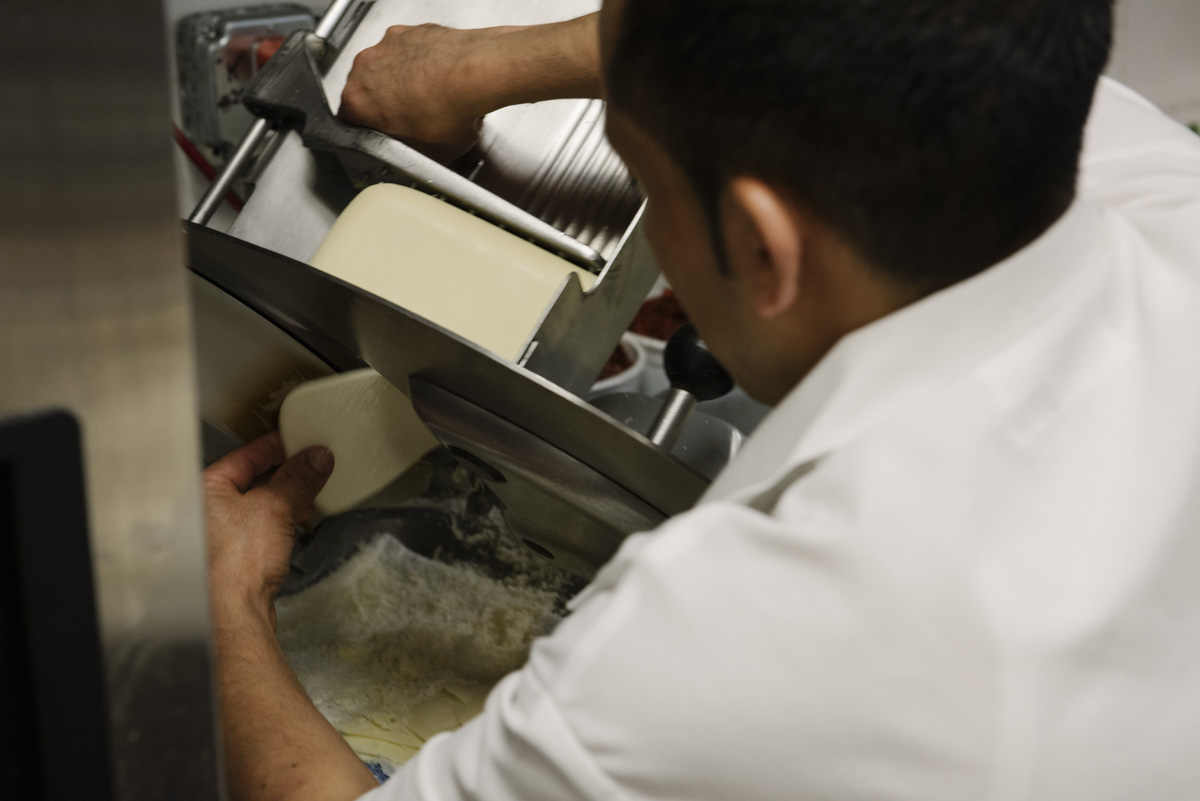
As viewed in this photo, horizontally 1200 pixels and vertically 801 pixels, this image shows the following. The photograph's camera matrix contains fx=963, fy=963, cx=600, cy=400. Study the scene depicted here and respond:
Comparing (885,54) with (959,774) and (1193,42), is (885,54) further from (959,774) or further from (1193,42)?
(1193,42)

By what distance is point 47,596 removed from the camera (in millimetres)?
266

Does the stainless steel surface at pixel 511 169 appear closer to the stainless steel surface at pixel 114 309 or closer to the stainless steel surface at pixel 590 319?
the stainless steel surface at pixel 590 319

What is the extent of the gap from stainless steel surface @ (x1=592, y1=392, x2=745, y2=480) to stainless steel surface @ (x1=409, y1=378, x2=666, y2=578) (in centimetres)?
14

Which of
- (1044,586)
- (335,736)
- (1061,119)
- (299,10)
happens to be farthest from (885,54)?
(299,10)

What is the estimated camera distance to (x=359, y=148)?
842 millimetres

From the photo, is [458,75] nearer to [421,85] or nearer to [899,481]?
[421,85]

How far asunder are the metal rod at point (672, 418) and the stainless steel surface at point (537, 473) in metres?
0.11

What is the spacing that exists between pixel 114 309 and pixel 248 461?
0.59 meters

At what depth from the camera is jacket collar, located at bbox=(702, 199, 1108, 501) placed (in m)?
0.46

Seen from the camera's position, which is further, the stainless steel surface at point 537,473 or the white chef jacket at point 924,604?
the stainless steel surface at point 537,473

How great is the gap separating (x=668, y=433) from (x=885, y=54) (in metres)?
0.41

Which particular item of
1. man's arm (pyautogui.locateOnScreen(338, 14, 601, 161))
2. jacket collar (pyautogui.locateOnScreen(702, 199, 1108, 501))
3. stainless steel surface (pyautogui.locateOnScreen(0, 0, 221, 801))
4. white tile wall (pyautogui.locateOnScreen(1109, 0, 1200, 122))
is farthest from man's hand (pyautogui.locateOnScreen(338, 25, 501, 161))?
white tile wall (pyautogui.locateOnScreen(1109, 0, 1200, 122))

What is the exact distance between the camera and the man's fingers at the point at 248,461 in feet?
2.70

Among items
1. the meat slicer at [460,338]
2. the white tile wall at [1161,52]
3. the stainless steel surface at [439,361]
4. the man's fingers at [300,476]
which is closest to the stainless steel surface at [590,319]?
the meat slicer at [460,338]
